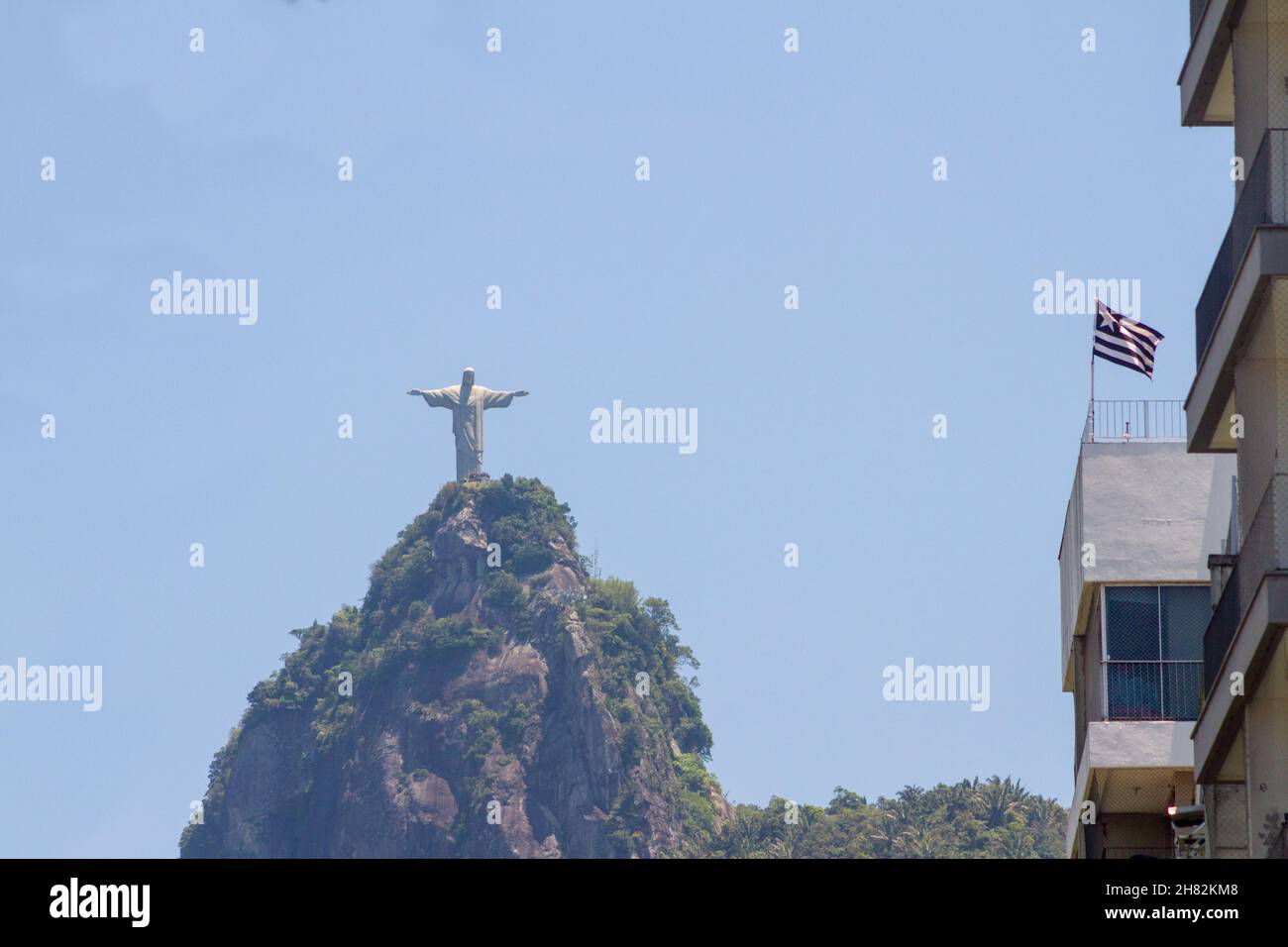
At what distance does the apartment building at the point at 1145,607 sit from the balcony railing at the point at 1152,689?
0.02 meters

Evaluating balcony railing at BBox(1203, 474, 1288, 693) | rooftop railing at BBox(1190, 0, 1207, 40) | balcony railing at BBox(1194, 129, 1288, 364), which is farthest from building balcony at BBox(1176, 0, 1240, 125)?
balcony railing at BBox(1203, 474, 1288, 693)

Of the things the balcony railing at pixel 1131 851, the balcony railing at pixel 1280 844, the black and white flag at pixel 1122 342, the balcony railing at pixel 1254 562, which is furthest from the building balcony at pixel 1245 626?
the black and white flag at pixel 1122 342

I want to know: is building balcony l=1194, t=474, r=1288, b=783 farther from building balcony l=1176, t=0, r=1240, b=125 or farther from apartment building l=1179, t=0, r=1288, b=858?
building balcony l=1176, t=0, r=1240, b=125

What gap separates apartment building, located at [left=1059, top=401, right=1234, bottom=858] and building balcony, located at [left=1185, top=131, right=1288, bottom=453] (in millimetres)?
8991

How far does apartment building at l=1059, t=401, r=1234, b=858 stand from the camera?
4516 centimetres

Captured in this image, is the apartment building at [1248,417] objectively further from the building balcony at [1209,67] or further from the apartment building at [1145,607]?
the apartment building at [1145,607]

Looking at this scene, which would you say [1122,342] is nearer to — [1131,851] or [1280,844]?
[1131,851]
